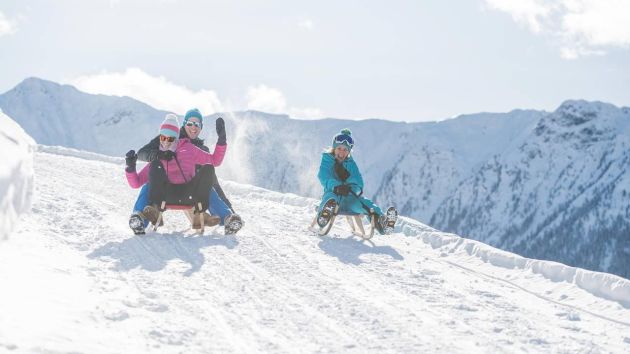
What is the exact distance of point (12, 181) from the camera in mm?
7055

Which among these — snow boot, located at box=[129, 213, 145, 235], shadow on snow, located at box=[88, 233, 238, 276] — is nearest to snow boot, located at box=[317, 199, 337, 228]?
shadow on snow, located at box=[88, 233, 238, 276]

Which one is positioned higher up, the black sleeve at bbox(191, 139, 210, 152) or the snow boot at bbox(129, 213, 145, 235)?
the black sleeve at bbox(191, 139, 210, 152)

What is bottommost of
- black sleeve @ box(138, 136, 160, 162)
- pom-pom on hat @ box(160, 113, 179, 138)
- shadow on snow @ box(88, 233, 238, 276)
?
shadow on snow @ box(88, 233, 238, 276)

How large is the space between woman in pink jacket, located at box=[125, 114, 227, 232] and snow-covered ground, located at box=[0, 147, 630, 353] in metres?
0.51

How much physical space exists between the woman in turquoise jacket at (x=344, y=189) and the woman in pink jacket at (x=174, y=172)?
1.78 metres

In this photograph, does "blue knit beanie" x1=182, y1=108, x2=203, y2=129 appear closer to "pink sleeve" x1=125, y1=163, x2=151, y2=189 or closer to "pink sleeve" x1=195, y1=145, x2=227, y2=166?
"pink sleeve" x1=195, y1=145, x2=227, y2=166

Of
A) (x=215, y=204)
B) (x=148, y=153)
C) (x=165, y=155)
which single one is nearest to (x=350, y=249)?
(x=215, y=204)

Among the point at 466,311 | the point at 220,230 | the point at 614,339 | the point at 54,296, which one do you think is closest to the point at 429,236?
the point at 220,230

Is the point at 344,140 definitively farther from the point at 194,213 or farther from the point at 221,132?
the point at 194,213

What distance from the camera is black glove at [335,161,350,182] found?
1070 centimetres

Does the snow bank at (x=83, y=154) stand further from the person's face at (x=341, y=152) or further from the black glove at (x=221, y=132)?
the black glove at (x=221, y=132)

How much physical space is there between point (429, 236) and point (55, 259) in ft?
18.6

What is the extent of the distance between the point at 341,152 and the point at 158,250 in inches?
161

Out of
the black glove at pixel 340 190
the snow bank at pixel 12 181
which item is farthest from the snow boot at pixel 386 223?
the snow bank at pixel 12 181
